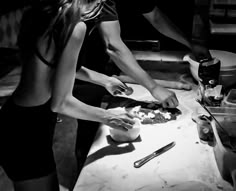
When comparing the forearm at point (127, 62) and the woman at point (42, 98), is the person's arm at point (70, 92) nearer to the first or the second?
the woman at point (42, 98)

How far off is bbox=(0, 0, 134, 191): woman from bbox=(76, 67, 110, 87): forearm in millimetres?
448

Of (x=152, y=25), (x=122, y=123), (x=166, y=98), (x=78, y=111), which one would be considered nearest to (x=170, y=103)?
(x=166, y=98)

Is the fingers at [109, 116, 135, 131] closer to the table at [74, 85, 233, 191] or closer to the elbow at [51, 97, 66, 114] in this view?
the table at [74, 85, 233, 191]

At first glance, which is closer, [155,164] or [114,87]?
[155,164]

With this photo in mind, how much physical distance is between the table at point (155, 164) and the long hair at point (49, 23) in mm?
508

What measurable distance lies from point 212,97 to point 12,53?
375cm

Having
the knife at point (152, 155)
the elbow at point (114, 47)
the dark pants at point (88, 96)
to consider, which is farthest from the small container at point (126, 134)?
the dark pants at point (88, 96)

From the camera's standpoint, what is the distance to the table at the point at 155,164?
1305 mm

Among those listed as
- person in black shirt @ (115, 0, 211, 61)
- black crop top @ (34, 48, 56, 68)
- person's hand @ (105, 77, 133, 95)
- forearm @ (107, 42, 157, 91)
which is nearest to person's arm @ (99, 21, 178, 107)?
forearm @ (107, 42, 157, 91)

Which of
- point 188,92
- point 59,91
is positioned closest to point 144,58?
point 188,92

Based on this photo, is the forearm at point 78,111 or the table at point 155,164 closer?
the table at point 155,164

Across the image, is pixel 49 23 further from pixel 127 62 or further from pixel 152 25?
pixel 152 25

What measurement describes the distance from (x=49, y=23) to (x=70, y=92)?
0.34 m

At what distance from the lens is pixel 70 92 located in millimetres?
1539
